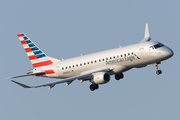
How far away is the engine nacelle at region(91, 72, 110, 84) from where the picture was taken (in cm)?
6076

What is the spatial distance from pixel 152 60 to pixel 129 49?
415cm

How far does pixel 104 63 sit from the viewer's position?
6331 centimetres

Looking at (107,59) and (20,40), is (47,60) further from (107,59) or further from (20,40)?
(107,59)

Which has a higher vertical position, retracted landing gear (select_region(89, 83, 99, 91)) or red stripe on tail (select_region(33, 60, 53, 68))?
red stripe on tail (select_region(33, 60, 53, 68))

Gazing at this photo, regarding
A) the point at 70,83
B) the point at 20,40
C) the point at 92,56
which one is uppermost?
the point at 20,40

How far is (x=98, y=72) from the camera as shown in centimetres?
6225

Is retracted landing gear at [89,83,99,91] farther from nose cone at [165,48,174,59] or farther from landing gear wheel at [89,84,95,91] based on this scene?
nose cone at [165,48,174,59]

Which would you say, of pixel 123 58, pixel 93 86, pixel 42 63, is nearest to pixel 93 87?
pixel 93 86

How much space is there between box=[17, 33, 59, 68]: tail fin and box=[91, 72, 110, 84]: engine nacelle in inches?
453

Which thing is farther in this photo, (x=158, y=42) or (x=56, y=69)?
(x=56, y=69)

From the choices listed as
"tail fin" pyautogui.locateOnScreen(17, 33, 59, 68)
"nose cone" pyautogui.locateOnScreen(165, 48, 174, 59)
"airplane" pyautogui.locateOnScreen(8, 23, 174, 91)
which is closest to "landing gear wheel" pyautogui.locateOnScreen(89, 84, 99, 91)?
"airplane" pyautogui.locateOnScreen(8, 23, 174, 91)

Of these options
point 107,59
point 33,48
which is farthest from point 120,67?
point 33,48

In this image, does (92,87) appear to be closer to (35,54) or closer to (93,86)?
(93,86)

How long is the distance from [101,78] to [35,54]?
15930 millimetres
